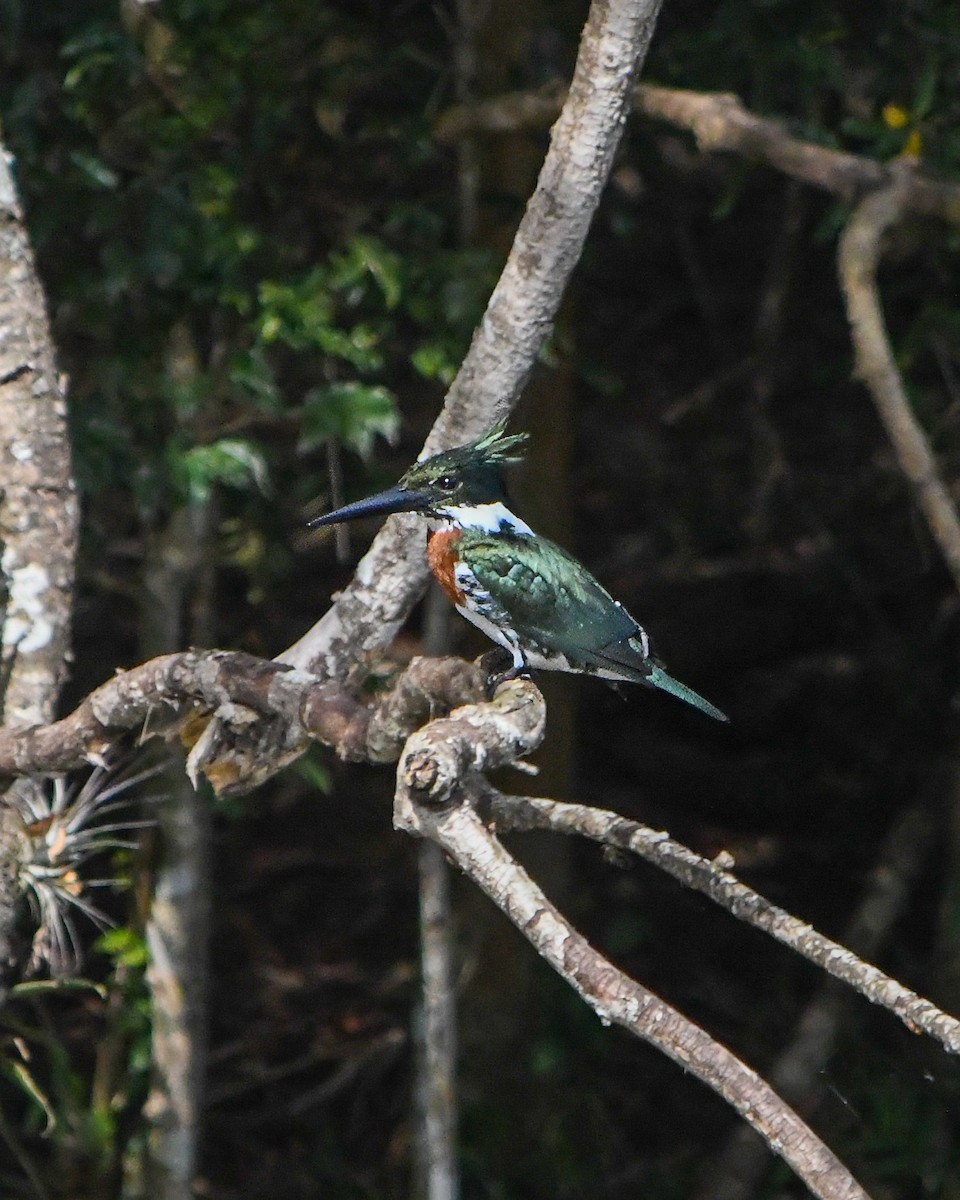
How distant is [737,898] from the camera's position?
1.91m

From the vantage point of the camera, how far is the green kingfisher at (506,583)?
281 centimetres

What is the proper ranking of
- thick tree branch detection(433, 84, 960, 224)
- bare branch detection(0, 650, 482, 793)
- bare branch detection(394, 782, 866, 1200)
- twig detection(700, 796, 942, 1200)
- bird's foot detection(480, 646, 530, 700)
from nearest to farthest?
bare branch detection(394, 782, 866, 1200) < bare branch detection(0, 650, 482, 793) < bird's foot detection(480, 646, 530, 700) < thick tree branch detection(433, 84, 960, 224) < twig detection(700, 796, 942, 1200)

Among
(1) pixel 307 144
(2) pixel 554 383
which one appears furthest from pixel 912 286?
(1) pixel 307 144

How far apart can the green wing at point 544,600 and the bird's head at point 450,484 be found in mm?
73

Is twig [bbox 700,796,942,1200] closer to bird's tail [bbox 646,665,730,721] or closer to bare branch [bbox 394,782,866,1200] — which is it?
bird's tail [bbox 646,665,730,721]

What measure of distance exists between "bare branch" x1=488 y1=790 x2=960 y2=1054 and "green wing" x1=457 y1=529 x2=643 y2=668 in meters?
0.61

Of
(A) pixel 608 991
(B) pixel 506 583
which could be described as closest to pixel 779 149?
(B) pixel 506 583

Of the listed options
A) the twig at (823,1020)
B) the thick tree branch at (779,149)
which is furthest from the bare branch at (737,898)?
the twig at (823,1020)

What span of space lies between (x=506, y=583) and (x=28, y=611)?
897mm

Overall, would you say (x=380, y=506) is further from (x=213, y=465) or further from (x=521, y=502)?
(x=521, y=502)

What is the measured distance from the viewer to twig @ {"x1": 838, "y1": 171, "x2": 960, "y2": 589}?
3.23m

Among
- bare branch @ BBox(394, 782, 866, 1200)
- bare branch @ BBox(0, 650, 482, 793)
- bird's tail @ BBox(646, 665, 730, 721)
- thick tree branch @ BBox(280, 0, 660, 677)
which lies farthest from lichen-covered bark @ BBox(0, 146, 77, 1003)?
bare branch @ BBox(394, 782, 866, 1200)

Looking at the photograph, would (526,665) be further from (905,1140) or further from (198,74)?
(905,1140)

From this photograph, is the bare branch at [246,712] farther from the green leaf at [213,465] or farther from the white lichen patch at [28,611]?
the green leaf at [213,465]
